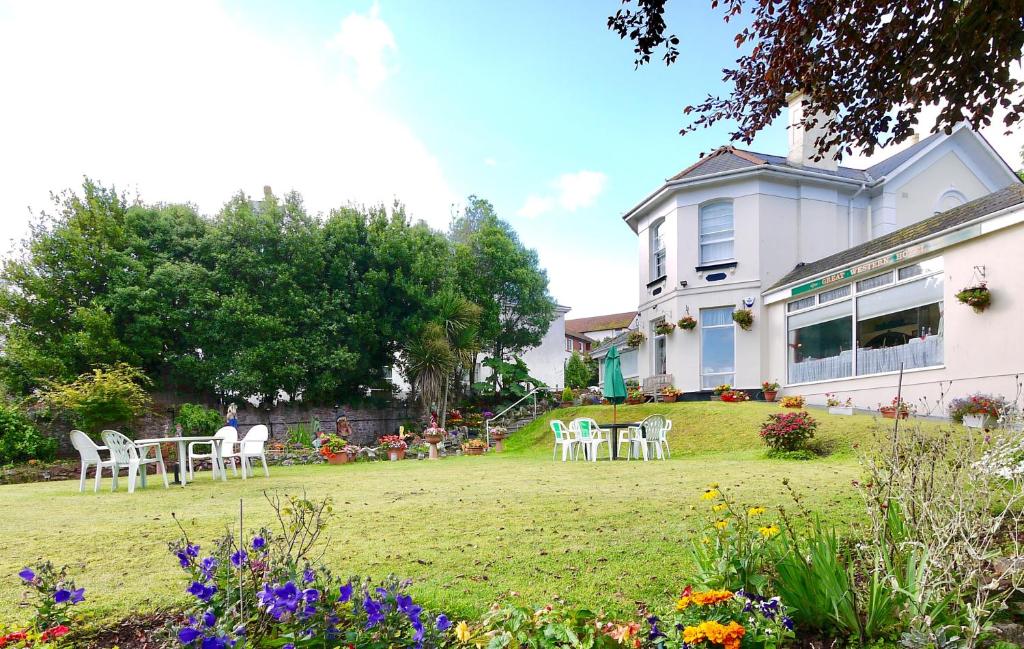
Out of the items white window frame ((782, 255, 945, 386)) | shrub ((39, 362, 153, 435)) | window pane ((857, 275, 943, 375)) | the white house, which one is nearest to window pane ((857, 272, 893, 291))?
white window frame ((782, 255, 945, 386))

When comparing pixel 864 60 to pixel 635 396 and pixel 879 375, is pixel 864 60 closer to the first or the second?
pixel 879 375

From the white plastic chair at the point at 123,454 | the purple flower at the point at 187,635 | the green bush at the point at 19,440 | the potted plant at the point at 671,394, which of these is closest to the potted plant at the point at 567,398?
the potted plant at the point at 671,394

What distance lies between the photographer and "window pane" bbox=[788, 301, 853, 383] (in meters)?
14.6

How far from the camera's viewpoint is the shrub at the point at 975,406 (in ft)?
32.0

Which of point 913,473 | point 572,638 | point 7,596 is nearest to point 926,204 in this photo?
point 913,473

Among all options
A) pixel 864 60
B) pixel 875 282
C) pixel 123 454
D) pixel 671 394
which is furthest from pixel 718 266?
pixel 123 454

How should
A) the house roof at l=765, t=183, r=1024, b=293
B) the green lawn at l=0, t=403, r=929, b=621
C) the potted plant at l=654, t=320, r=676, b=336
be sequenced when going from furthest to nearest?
the potted plant at l=654, t=320, r=676, b=336 < the house roof at l=765, t=183, r=1024, b=293 < the green lawn at l=0, t=403, r=929, b=621

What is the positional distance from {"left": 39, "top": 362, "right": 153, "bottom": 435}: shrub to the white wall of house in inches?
634

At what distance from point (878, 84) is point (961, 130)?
1769 centimetres

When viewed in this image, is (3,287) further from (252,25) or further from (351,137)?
(252,25)

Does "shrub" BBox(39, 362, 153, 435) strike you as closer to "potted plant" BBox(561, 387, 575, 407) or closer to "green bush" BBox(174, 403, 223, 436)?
"green bush" BBox(174, 403, 223, 436)

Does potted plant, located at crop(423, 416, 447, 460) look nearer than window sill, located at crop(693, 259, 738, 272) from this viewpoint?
Yes

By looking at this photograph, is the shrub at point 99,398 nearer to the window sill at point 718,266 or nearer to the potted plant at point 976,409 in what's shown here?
the window sill at point 718,266

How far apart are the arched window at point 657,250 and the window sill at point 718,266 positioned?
1892 mm
